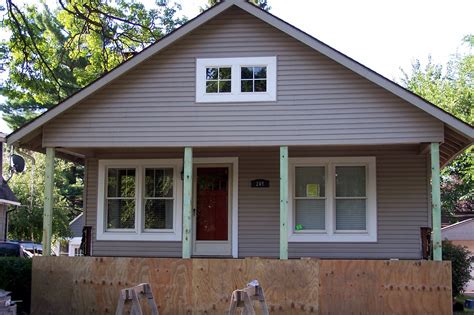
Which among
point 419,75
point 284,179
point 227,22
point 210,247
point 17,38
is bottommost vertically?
point 210,247

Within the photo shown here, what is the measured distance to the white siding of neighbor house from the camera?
13.6m

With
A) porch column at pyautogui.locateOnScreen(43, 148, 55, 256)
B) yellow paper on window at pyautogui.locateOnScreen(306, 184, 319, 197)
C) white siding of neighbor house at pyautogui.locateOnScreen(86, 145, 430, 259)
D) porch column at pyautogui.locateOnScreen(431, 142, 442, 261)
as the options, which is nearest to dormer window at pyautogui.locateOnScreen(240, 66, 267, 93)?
white siding of neighbor house at pyautogui.locateOnScreen(86, 145, 430, 259)

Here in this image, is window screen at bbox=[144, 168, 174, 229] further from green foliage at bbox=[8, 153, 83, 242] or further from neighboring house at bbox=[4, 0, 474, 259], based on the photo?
green foliage at bbox=[8, 153, 83, 242]

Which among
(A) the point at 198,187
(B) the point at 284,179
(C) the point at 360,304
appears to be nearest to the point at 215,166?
(A) the point at 198,187

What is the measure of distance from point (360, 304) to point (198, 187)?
5.15m

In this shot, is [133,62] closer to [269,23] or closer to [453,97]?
[269,23]

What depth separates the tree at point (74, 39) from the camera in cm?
1843

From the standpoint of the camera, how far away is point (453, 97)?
114 ft

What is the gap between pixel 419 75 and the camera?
3988 centimetres

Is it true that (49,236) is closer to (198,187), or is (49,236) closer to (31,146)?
(31,146)

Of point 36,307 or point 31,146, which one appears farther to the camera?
point 31,146

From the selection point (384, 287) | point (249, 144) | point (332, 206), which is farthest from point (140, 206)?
point (384, 287)

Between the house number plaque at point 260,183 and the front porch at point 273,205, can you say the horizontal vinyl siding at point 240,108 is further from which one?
the house number plaque at point 260,183

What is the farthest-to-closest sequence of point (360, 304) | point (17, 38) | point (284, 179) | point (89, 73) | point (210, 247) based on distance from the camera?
point (89, 73), point (17, 38), point (210, 247), point (284, 179), point (360, 304)
